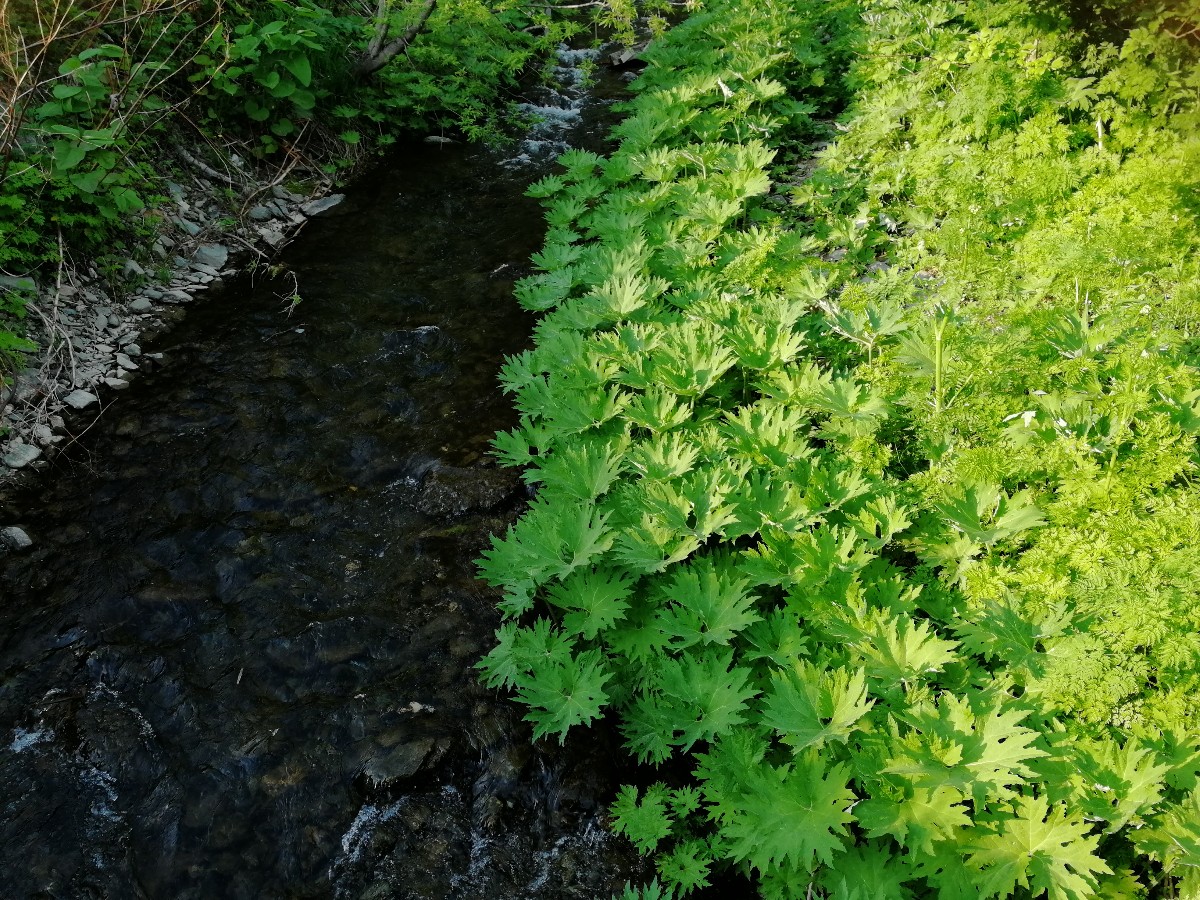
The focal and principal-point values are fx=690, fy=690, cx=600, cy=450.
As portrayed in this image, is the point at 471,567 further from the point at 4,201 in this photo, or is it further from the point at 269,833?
the point at 4,201

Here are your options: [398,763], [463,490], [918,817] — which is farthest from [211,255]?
[918,817]

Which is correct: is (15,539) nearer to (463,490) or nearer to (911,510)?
(463,490)

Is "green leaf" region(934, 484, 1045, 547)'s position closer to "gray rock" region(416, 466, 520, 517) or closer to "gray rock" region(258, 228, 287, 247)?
"gray rock" region(416, 466, 520, 517)

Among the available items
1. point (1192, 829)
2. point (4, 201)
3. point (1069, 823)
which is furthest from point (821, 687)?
point (4, 201)

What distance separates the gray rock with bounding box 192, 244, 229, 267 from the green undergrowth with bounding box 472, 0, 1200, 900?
11.8 feet

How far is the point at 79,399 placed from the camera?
18.6ft

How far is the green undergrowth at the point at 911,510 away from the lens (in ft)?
8.36

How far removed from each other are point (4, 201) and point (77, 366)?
53.6 inches

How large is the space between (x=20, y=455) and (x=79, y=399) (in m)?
0.69

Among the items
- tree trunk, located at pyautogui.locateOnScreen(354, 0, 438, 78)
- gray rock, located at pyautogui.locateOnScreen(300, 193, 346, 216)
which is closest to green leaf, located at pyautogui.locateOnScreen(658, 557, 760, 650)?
gray rock, located at pyautogui.locateOnScreen(300, 193, 346, 216)

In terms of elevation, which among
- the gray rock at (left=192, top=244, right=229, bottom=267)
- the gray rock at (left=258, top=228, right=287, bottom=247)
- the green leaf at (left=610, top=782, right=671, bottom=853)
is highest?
the gray rock at (left=192, top=244, right=229, bottom=267)

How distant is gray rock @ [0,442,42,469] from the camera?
5090 millimetres

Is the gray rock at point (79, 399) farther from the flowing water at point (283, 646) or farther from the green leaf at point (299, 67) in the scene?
the green leaf at point (299, 67)

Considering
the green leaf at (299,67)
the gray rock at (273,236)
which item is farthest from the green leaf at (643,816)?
the green leaf at (299,67)
